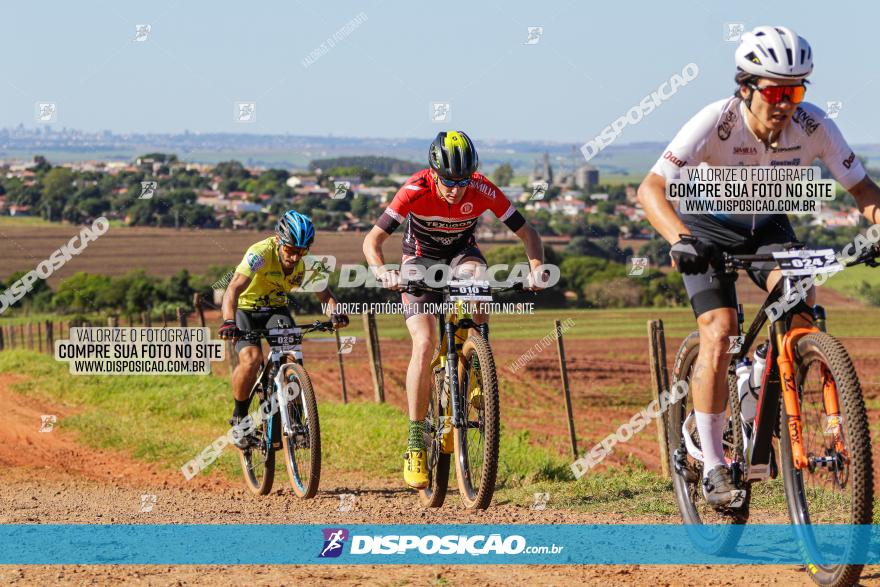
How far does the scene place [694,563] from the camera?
663 centimetres

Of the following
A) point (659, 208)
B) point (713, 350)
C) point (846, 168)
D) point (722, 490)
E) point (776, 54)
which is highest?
→ point (776, 54)

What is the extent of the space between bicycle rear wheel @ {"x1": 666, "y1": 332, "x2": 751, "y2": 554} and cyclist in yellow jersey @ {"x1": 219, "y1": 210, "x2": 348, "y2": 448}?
3.69 m

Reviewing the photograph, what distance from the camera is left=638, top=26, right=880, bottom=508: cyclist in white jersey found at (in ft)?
19.5

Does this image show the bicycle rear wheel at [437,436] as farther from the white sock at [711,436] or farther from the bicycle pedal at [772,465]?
the bicycle pedal at [772,465]

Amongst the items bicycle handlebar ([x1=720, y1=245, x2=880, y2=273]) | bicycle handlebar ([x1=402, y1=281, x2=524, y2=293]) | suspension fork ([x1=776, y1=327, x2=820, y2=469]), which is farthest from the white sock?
bicycle handlebar ([x1=402, y1=281, x2=524, y2=293])

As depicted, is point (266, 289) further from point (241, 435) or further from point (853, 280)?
point (853, 280)

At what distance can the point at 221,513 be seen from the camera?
28.9ft

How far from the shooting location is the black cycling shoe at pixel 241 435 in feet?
36.5

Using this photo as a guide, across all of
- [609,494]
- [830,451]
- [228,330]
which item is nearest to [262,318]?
[228,330]

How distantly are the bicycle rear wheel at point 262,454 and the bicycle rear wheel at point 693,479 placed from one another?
14.6 feet

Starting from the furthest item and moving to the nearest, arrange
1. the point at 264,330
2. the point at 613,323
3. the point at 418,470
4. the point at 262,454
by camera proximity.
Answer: the point at 613,323, the point at 262,454, the point at 264,330, the point at 418,470

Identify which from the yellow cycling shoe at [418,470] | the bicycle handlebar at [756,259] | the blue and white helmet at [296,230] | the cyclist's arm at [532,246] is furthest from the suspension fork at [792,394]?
the blue and white helmet at [296,230]

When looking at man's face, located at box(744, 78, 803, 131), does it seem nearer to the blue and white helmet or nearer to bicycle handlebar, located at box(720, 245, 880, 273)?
bicycle handlebar, located at box(720, 245, 880, 273)

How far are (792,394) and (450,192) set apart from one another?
3409mm
